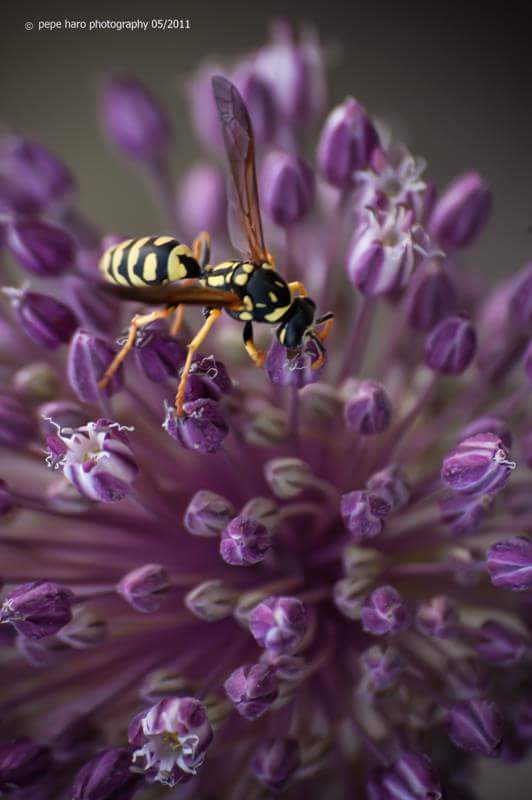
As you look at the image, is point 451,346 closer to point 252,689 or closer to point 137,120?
point 252,689

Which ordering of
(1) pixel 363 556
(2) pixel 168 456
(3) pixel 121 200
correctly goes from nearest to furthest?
(1) pixel 363 556 < (2) pixel 168 456 < (3) pixel 121 200

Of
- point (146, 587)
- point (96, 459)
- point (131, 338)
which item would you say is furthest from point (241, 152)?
point (146, 587)

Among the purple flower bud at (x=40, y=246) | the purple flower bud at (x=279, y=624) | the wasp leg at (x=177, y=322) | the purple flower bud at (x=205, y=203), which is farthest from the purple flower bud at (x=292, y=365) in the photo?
the purple flower bud at (x=205, y=203)

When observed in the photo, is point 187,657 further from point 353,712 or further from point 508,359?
point 508,359

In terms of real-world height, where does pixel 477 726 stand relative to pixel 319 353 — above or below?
below

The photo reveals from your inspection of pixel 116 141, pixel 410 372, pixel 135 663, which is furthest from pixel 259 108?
pixel 135 663

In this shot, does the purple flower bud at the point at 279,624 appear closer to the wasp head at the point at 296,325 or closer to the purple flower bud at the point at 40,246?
the wasp head at the point at 296,325
